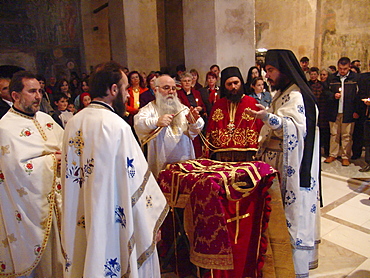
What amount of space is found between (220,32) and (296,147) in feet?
14.2

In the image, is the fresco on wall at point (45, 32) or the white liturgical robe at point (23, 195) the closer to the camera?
the white liturgical robe at point (23, 195)

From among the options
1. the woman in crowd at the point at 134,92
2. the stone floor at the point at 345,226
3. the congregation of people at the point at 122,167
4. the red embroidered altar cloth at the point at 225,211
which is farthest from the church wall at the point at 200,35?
the red embroidered altar cloth at the point at 225,211

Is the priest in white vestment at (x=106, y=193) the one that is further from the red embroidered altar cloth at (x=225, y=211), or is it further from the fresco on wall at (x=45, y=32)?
the fresco on wall at (x=45, y=32)

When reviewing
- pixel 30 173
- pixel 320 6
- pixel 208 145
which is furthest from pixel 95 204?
pixel 320 6

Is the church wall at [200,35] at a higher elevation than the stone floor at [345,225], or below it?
higher

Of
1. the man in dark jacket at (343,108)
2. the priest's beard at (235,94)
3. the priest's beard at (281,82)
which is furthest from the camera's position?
the man in dark jacket at (343,108)

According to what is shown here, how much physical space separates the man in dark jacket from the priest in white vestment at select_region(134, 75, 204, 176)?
4.33 metres

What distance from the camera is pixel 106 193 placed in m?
1.75

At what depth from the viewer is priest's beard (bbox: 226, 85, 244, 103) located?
3312 millimetres

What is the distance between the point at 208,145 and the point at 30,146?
180 cm

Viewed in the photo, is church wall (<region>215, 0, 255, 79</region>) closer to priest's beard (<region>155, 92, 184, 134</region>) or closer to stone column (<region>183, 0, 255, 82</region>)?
stone column (<region>183, 0, 255, 82</region>)

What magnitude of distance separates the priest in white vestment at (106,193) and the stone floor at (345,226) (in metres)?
1.31

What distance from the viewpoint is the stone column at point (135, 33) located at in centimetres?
848

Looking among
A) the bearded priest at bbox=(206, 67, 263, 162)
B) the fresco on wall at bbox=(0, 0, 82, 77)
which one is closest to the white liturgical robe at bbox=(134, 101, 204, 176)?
the bearded priest at bbox=(206, 67, 263, 162)
